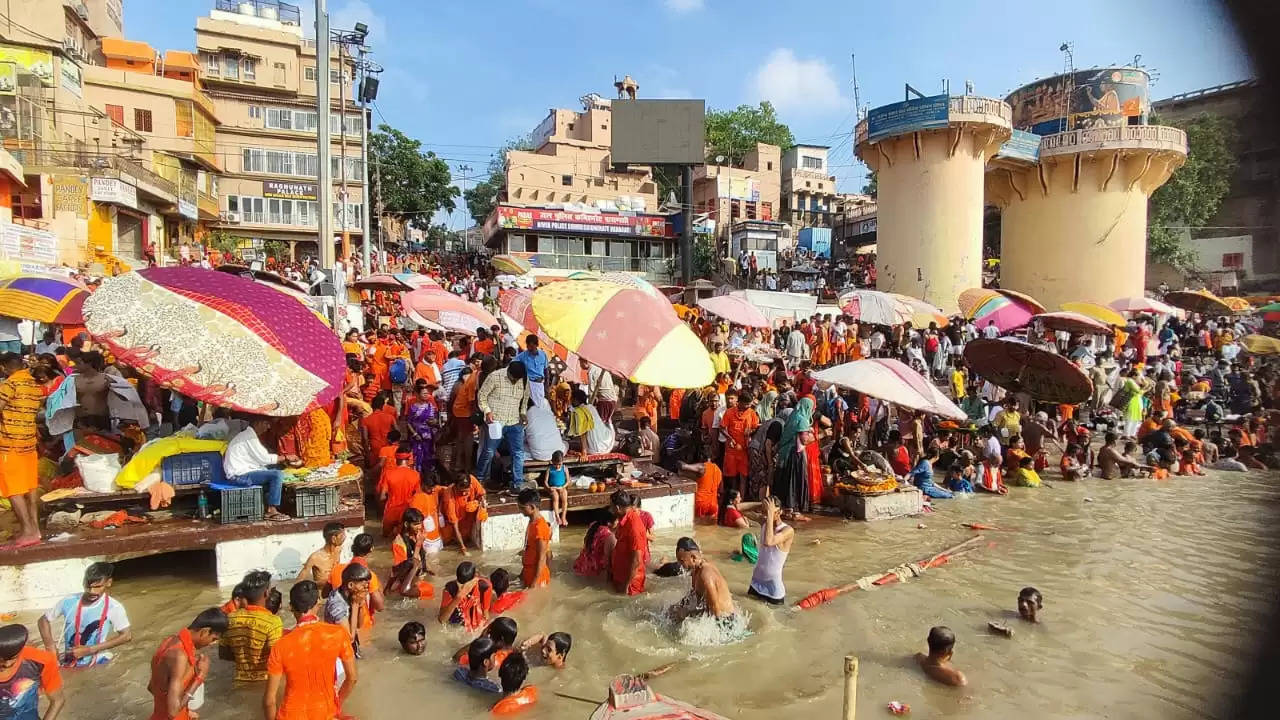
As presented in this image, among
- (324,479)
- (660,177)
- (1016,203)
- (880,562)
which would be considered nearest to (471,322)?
(324,479)

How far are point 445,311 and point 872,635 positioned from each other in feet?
29.6

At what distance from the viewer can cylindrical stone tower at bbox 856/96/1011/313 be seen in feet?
82.4

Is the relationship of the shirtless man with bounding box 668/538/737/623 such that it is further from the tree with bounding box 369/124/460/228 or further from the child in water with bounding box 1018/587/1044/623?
the tree with bounding box 369/124/460/228

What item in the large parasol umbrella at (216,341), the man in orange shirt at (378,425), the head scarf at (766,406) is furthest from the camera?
the head scarf at (766,406)

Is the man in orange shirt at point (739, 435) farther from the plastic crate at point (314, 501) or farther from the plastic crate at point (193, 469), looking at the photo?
the plastic crate at point (193, 469)

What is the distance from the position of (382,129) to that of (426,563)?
4776cm

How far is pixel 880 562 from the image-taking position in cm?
829

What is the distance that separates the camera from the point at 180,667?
4.46 m

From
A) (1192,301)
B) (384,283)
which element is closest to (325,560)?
(384,283)

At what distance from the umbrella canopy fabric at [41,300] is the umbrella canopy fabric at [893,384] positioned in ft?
31.3

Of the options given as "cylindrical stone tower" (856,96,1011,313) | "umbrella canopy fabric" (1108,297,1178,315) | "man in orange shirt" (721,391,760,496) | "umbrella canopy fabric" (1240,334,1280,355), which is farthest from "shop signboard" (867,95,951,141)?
"umbrella canopy fabric" (1240,334,1280,355)

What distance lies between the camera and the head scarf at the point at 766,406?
1078cm

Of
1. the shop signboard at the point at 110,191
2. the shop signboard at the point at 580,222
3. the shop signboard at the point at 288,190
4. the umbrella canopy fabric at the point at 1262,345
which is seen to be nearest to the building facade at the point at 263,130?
the shop signboard at the point at 288,190

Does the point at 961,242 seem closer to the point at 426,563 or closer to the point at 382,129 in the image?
the point at 426,563
